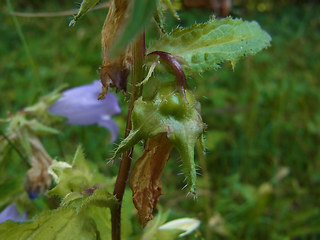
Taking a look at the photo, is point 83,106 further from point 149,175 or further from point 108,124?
point 149,175

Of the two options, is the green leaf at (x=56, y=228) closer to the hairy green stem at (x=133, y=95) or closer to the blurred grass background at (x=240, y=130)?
the hairy green stem at (x=133, y=95)

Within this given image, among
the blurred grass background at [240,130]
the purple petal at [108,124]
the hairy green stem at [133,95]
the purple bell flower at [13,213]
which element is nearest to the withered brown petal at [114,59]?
the hairy green stem at [133,95]

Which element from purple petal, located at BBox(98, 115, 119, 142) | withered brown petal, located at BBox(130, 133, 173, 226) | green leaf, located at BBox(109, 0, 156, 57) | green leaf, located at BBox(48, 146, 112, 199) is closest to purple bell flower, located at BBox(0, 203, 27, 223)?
green leaf, located at BBox(48, 146, 112, 199)

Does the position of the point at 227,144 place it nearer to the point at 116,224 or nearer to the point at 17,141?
the point at 17,141

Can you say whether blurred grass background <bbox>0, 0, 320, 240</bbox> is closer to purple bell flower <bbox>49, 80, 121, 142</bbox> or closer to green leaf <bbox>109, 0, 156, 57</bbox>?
purple bell flower <bbox>49, 80, 121, 142</bbox>

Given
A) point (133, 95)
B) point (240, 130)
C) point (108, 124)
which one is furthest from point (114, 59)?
point (240, 130)
